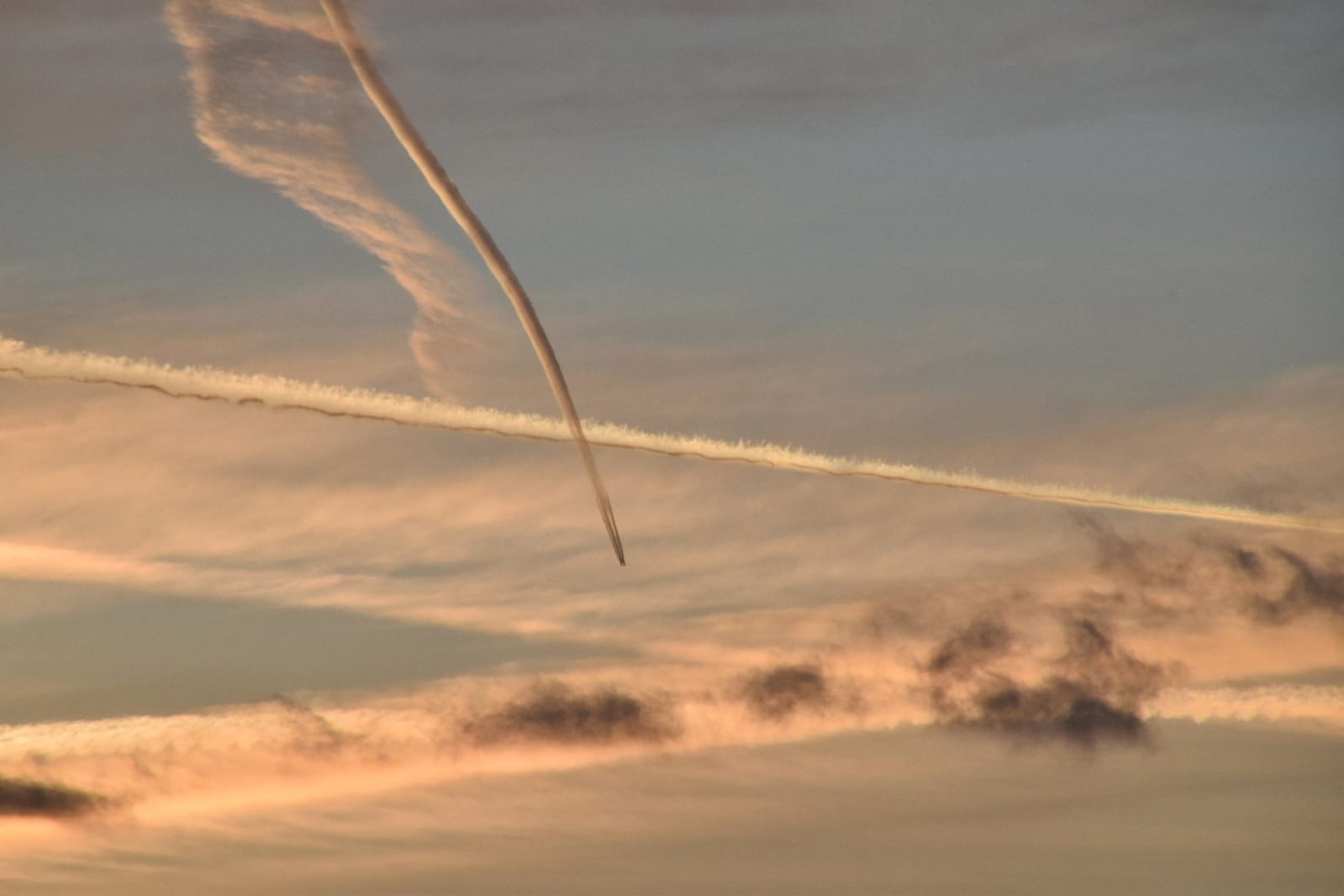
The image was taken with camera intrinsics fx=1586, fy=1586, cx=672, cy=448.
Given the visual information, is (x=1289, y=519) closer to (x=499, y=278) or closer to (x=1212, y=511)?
(x=1212, y=511)

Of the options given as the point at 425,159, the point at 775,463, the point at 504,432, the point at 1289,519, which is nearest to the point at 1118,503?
the point at 1289,519

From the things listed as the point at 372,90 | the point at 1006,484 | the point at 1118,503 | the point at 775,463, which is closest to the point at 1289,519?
the point at 1118,503

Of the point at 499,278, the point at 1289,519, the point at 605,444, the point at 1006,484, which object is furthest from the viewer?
the point at 1289,519

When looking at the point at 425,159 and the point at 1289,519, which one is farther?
the point at 1289,519

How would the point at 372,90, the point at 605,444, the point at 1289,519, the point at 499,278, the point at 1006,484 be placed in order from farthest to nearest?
the point at 1289,519 → the point at 1006,484 → the point at 605,444 → the point at 499,278 → the point at 372,90

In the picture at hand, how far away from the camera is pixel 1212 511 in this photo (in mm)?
44094

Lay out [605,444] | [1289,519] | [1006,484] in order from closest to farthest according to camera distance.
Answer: [605,444] < [1006,484] < [1289,519]

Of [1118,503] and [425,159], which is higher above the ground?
[425,159]

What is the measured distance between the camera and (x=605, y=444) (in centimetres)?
4038

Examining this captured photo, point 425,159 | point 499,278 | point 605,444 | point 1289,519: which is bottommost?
point 1289,519

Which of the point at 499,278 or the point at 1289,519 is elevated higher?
the point at 499,278

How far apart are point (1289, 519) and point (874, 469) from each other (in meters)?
13.1

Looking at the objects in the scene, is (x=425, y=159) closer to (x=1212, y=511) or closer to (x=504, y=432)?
(x=504, y=432)

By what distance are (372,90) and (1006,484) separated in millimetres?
19899
